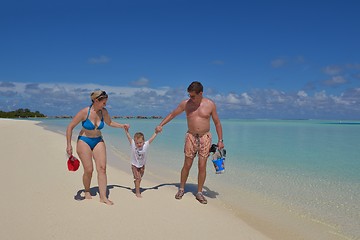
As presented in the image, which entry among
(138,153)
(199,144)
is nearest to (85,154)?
(138,153)

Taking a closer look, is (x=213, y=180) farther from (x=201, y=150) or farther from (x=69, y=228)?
(x=69, y=228)

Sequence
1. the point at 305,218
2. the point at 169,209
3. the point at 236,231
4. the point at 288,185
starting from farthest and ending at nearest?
1. the point at 288,185
2. the point at 305,218
3. the point at 169,209
4. the point at 236,231

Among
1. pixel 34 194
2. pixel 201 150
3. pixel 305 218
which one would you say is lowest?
pixel 305 218

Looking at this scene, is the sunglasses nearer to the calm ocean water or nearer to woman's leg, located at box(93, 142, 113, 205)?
woman's leg, located at box(93, 142, 113, 205)

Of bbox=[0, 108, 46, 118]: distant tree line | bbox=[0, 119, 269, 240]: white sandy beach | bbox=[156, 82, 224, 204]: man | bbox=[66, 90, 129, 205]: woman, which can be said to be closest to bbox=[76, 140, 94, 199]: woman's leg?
bbox=[66, 90, 129, 205]: woman

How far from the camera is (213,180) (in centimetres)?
739

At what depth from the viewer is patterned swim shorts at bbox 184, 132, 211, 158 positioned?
522 centimetres

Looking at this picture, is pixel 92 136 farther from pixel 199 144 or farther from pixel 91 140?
pixel 199 144

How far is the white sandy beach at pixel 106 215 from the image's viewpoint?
3566mm

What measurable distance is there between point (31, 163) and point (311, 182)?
698 centimetres

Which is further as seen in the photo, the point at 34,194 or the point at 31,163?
the point at 31,163

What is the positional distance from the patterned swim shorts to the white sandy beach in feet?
2.67

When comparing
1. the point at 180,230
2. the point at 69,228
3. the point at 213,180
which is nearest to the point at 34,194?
the point at 69,228

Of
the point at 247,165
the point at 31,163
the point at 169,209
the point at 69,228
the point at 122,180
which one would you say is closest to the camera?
the point at 69,228
